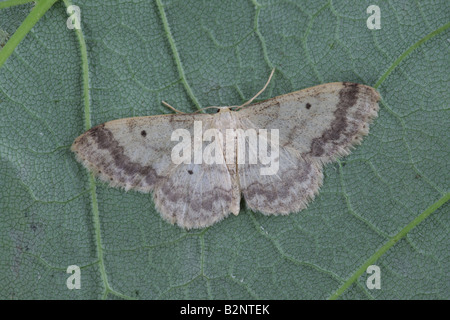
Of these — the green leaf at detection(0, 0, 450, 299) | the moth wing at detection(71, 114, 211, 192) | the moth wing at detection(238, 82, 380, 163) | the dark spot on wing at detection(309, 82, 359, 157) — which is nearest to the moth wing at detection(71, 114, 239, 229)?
the moth wing at detection(71, 114, 211, 192)

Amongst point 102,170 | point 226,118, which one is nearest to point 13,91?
point 102,170

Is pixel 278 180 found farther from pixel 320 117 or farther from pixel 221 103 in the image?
pixel 221 103

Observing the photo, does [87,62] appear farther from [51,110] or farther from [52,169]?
[52,169]

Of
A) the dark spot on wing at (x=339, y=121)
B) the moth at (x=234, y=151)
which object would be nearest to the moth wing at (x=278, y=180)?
the moth at (x=234, y=151)
